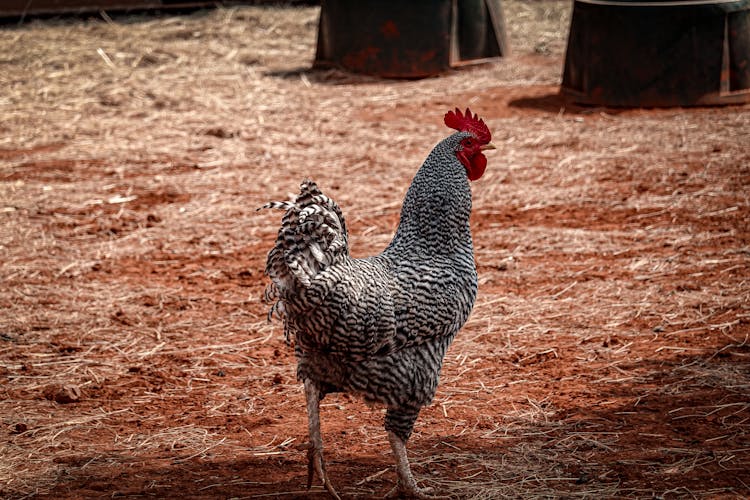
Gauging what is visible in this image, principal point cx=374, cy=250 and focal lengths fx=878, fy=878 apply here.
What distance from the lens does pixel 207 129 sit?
34.9 feet

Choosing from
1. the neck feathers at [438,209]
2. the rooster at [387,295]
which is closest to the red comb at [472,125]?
the rooster at [387,295]

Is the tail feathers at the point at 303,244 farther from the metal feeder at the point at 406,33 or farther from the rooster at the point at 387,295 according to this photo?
the metal feeder at the point at 406,33

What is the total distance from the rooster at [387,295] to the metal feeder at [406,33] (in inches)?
343

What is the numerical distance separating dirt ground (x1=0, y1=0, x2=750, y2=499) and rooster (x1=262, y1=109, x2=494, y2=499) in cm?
55

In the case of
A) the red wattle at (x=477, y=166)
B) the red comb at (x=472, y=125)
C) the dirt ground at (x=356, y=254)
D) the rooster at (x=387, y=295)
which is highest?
the red comb at (x=472, y=125)

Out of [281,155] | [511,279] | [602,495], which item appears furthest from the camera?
[281,155]

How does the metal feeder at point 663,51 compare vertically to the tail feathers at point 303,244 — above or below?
below

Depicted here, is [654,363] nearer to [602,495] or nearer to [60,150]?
[602,495]

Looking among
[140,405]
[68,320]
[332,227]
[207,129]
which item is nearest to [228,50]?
[207,129]

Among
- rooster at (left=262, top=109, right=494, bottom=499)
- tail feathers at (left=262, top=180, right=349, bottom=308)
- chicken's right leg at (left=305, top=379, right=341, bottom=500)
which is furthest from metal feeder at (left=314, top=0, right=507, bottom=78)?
chicken's right leg at (left=305, top=379, right=341, bottom=500)

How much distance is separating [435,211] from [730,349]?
240 cm

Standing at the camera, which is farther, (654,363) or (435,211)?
(654,363)

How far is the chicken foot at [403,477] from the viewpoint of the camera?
3992mm

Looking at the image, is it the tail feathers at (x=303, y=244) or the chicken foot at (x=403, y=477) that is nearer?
the tail feathers at (x=303, y=244)
